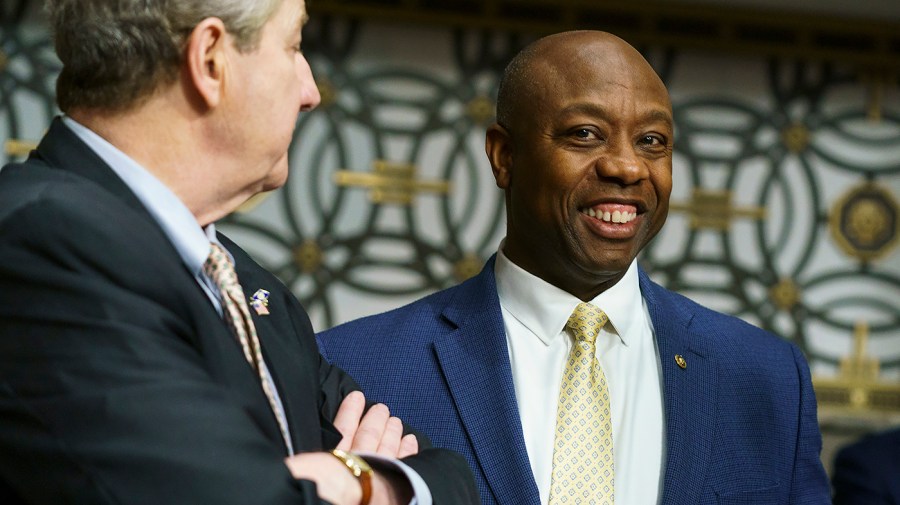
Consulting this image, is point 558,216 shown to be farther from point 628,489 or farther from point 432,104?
point 432,104

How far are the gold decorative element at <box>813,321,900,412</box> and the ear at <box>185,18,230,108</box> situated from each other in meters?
3.79

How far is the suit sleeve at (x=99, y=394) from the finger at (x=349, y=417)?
0.37 meters

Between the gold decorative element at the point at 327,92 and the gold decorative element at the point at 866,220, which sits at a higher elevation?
the gold decorative element at the point at 327,92

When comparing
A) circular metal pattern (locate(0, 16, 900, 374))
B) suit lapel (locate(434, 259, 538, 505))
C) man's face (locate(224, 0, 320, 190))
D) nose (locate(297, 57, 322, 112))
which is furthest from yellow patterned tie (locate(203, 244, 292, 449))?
circular metal pattern (locate(0, 16, 900, 374))

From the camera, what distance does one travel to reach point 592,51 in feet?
7.23

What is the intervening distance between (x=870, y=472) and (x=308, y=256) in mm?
2072

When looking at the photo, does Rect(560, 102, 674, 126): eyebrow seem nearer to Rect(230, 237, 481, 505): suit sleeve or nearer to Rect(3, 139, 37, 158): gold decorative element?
Rect(230, 237, 481, 505): suit sleeve

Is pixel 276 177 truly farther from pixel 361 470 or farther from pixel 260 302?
pixel 361 470

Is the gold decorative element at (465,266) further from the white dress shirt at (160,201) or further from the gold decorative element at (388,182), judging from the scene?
the white dress shirt at (160,201)

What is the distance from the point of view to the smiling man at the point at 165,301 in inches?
49.1

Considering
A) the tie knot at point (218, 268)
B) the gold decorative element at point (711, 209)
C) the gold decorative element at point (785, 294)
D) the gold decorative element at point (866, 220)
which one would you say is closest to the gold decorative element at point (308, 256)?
the gold decorative element at point (711, 209)

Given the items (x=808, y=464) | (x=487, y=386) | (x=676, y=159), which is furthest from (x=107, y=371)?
(x=676, y=159)

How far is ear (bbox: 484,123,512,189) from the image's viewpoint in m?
2.32

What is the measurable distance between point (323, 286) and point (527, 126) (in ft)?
7.75
